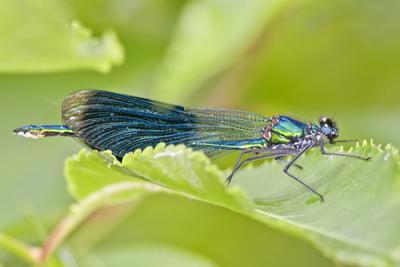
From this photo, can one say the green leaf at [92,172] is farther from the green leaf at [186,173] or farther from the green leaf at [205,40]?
the green leaf at [205,40]

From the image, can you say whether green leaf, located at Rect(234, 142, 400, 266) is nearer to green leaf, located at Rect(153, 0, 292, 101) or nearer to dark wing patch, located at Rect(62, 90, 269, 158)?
dark wing patch, located at Rect(62, 90, 269, 158)

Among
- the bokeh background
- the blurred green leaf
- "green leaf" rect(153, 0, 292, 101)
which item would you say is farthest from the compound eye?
the blurred green leaf

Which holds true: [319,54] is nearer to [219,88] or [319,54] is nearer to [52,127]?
[219,88]

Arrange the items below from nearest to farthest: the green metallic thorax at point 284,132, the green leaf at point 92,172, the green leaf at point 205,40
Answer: the green leaf at point 92,172 < the green metallic thorax at point 284,132 < the green leaf at point 205,40

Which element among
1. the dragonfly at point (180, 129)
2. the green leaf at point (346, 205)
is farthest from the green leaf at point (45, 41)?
the green leaf at point (346, 205)

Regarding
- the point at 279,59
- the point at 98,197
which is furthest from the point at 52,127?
the point at 279,59

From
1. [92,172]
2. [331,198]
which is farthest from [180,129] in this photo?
[331,198]
